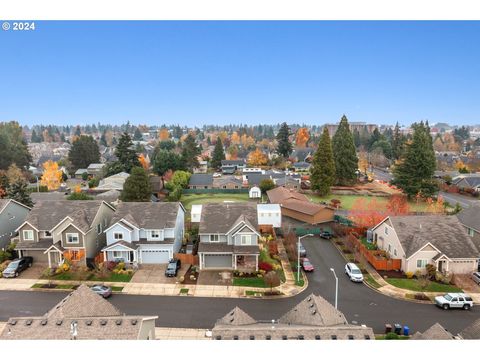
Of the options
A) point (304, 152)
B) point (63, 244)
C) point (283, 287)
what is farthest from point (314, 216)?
point (304, 152)

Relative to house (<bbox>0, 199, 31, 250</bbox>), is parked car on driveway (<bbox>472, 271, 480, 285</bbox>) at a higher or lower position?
lower

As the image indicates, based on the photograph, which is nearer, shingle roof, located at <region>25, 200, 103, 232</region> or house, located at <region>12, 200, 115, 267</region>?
house, located at <region>12, 200, 115, 267</region>

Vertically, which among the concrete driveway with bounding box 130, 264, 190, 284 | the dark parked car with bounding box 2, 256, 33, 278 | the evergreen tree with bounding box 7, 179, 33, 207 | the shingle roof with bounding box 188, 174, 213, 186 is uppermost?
the evergreen tree with bounding box 7, 179, 33, 207

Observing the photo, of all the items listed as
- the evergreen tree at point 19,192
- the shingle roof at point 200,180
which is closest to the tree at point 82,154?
the shingle roof at point 200,180

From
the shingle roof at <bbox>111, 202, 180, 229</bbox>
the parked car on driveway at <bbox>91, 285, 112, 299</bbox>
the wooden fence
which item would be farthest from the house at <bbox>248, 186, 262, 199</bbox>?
the parked car on driveway at <bbox>91, 285, 112, 299</bbox>

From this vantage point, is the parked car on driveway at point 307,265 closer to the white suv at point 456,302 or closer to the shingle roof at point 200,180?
the white suv at point 456,302

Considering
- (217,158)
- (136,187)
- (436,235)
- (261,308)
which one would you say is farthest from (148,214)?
(217,158)

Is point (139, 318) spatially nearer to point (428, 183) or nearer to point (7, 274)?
point (7, 274)

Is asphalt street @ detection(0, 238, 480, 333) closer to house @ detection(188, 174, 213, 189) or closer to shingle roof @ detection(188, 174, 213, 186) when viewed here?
house @ detection(188, 174, 213, 189)
